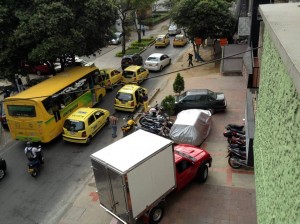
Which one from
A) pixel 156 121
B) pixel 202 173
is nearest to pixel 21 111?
pixel 156 121

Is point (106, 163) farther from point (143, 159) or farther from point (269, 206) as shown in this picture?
point (269, 206)

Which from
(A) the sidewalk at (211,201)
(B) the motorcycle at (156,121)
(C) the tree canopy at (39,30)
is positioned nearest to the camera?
(A) the sidewalk at (211,201)

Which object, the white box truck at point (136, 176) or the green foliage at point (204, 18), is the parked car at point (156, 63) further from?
the white box truck at point (136, 176)

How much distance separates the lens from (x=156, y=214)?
1058cm

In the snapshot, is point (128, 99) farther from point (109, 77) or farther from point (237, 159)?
point (237, 159)

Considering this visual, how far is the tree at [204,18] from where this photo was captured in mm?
26828

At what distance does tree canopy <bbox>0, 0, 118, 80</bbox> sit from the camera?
1923 cm

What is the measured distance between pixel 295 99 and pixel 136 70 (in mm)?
21663

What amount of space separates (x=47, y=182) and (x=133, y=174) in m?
5.88

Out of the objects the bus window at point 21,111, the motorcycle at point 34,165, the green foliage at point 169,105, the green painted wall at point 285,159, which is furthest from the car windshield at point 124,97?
the green painted wall at point 285,159

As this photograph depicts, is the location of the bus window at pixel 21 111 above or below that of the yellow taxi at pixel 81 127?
above

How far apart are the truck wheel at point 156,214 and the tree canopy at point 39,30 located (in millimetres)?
12802

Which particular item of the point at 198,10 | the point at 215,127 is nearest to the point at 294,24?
the point at 215,127

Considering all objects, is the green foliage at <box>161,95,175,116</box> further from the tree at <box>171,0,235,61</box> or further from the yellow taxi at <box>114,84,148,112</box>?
the tree at <box>171,0,235,61</box>
